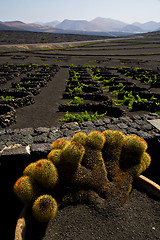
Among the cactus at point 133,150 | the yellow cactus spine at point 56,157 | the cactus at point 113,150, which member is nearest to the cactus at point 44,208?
the yellow cactus spine at point 56,157

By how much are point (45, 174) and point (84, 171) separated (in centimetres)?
87

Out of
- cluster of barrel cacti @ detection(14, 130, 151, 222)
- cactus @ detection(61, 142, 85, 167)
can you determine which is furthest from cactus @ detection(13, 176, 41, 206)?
cactus @ detection(61, 142, 85, 167)

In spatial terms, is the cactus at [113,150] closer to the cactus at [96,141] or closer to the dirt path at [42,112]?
the cactus at [96,141]

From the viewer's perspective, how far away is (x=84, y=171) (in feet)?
12.9

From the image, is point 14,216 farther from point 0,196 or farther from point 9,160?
point 9,160

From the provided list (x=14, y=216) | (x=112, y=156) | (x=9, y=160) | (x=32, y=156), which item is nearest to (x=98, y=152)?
(x=112, y=156)

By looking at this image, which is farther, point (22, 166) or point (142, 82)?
point (142, 82)

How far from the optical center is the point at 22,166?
539cm

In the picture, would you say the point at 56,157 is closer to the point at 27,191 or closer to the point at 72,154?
the point at 72,154

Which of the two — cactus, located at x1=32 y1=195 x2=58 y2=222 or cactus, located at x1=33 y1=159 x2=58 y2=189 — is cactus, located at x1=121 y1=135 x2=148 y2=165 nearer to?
cactus, located at x1=33 y1=159 x2=58 y2=189

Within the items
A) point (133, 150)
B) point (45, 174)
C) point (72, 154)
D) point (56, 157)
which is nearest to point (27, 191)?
point (45, 174)

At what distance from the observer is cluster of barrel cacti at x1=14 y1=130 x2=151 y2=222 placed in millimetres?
3488

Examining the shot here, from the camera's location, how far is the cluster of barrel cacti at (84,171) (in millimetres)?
3488

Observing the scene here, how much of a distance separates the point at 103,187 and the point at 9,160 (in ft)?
9.30
